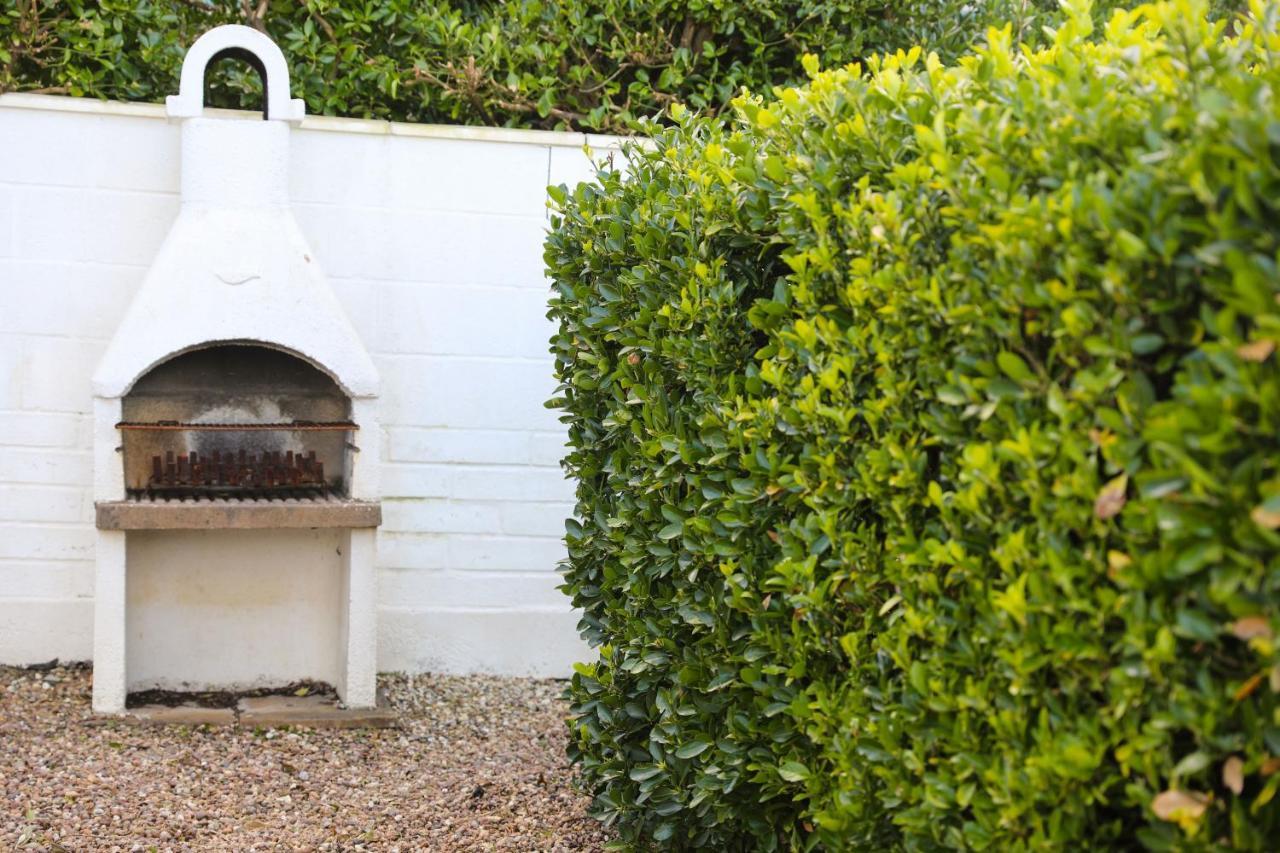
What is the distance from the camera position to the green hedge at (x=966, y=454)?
159cm

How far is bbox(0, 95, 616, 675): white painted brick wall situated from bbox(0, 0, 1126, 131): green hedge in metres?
0.28

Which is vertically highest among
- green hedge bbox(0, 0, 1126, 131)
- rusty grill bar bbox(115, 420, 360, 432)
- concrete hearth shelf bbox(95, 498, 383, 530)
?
green hedge bbox(0, 0, 1126, 131)

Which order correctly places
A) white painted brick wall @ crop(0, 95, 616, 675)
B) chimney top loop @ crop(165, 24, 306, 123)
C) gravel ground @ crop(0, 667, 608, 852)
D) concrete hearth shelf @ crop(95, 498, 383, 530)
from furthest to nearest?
white painted brick wall @ crop(0, 95, 616, 675) < chimney top loop @ crop(165, 24, 306, 123) < concrete hearth shelf @ crop(95, 498, 383, 530) < gravel ground @ crop(0, 667, 608, 852)

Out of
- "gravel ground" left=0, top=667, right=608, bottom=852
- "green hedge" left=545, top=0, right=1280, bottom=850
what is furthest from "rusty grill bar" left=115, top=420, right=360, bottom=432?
"green hedge" left=545, top=0, right=1280, bottom=850

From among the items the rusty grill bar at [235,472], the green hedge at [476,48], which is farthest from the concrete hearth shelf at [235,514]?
the green hedge at [476,48]

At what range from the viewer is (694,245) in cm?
294

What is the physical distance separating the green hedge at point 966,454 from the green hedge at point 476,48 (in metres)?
2.08

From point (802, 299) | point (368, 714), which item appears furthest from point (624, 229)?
point (368, 714)

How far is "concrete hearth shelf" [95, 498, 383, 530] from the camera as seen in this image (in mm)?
4344

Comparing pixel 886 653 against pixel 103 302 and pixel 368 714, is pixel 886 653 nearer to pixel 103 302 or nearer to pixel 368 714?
pixel 368 714

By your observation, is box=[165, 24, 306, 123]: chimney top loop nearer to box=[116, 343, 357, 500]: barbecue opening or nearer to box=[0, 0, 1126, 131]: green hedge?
box=[0, 0, 1126, 131]: green hedge

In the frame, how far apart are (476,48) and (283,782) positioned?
2.72m

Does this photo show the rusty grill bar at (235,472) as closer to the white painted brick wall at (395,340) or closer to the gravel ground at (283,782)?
the white painted brick wall at (395,340)

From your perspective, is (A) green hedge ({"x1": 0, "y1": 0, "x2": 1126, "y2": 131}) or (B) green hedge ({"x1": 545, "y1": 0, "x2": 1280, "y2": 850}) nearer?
(B) green hedge ({"x1": 545, "y1": 0, "x2": 1280, "y2": 850})
